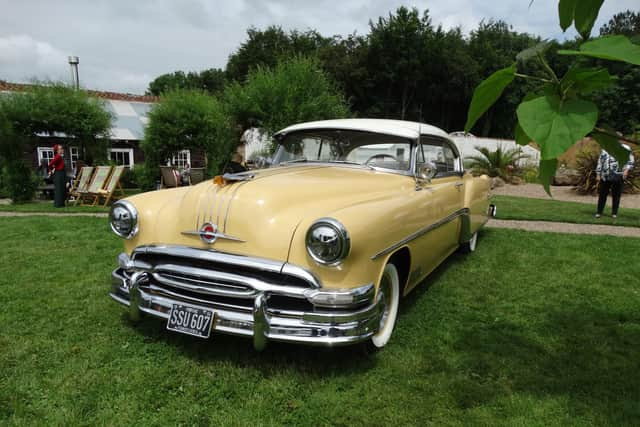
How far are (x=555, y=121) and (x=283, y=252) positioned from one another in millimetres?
1698

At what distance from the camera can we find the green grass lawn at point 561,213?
8461 mm

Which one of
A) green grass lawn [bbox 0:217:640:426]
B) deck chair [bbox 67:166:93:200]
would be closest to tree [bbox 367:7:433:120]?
deck chair [bbox 67:166:93:200]

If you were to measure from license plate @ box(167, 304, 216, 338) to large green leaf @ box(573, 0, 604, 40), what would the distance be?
229 centimetres

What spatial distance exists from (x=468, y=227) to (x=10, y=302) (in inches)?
184

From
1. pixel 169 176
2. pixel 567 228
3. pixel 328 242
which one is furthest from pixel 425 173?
pixel 169 176

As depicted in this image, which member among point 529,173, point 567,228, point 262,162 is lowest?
point 567,228

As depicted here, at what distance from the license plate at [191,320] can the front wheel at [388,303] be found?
1.13 meters

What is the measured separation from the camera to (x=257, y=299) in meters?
2.54

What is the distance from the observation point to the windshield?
407cm

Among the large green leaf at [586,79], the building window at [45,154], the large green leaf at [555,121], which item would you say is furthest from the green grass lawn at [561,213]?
the building window at [45,154]

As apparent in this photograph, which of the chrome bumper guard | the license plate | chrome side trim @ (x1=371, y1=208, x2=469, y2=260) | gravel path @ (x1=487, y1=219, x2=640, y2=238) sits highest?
chrome side trim @ (x1=371, y1=208, x2=469, y2=260)

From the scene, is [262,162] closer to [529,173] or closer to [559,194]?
[559,194]

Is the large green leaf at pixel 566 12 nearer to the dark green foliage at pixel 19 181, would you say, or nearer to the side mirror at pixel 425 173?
the side mirror at pixel 425 173

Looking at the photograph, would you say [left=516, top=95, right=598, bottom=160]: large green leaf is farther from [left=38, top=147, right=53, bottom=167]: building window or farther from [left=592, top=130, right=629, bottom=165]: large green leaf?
[left=38, top=147, right=53, bottom=167]: building window
